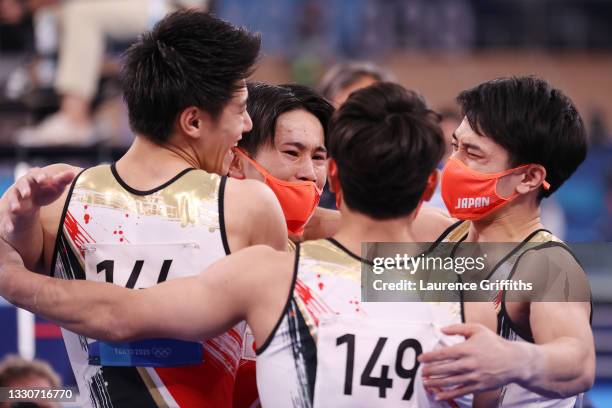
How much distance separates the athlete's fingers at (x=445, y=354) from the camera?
7.21 ft

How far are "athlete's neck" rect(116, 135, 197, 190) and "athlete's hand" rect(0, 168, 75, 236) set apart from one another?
0.22 meters

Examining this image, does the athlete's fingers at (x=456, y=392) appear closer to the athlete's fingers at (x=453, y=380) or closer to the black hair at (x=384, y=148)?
the athlete's fingers at (x=453, y=380)

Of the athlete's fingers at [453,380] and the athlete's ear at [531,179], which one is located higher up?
the athlete's ear at [531,179]

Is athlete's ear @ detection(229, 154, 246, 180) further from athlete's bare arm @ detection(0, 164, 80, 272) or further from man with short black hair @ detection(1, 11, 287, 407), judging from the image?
athlete's bare arm @ detection(0, 164, 80, 272)

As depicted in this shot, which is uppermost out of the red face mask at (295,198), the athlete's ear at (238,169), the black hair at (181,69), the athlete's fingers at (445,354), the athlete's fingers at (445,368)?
the black hair at (181,69)

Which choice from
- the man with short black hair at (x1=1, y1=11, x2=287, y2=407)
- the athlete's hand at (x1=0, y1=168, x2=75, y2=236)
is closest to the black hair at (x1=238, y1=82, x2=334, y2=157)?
the man with short black hair at (x1=1, y1=11, x2=287, y2=407)

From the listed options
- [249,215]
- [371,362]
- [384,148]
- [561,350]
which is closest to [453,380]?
[371,362]

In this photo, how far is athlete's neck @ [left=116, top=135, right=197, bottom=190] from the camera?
2.64m

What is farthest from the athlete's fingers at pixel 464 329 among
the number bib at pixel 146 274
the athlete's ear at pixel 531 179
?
the athlete's ear at pixel 531 179

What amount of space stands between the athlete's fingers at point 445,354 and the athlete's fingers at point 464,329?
38mm

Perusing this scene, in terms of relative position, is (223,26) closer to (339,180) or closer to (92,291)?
(339,180)

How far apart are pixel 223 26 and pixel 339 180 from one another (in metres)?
0.70

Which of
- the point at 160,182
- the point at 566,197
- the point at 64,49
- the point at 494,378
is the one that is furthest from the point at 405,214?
the point at 566,197

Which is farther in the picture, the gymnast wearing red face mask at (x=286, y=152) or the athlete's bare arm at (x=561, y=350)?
the gymnast wearing red face mask at (x=286, y=152)
